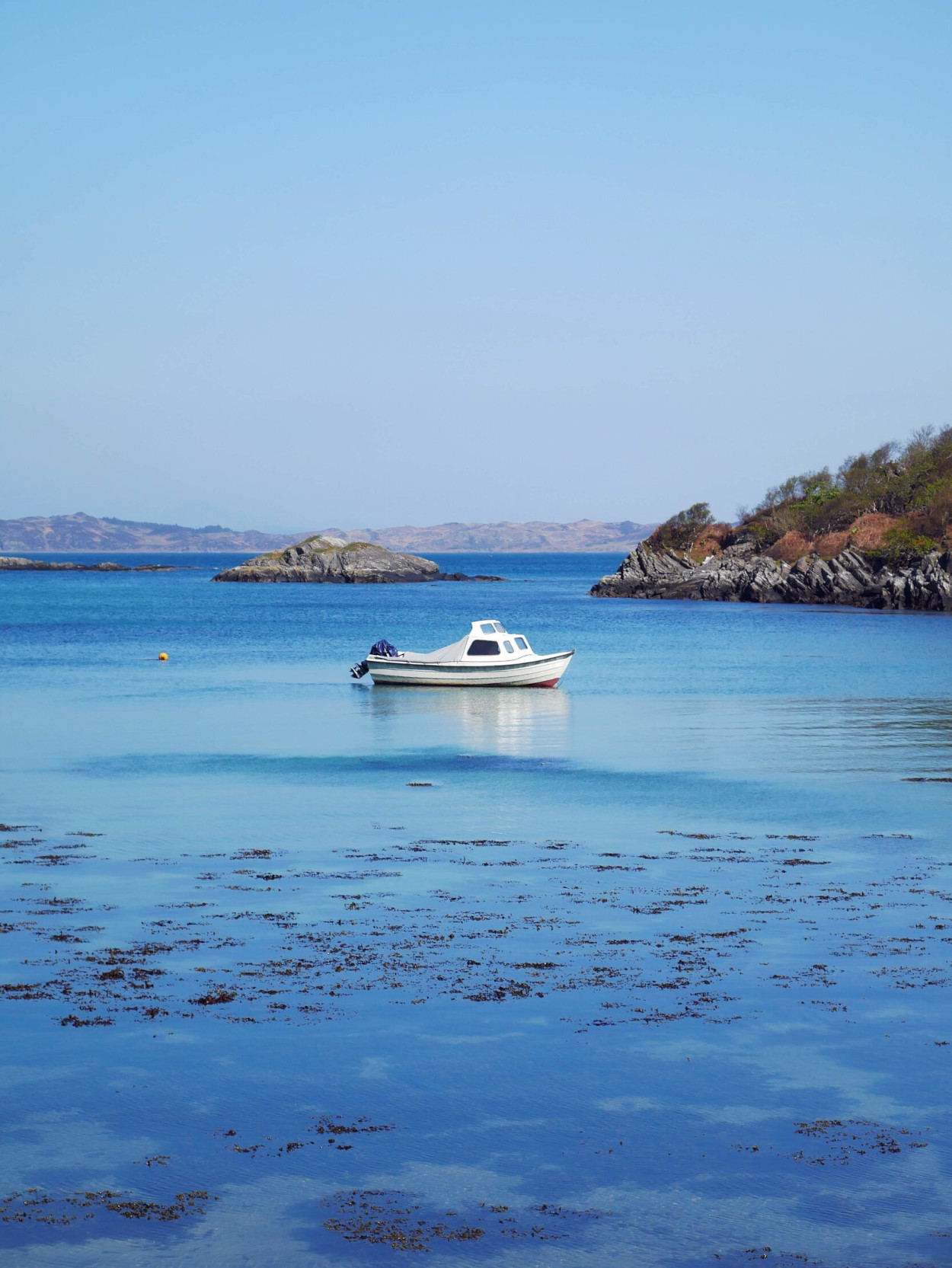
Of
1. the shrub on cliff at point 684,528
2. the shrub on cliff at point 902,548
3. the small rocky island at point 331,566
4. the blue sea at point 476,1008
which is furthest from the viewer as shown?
the small rocky island at point 331,566

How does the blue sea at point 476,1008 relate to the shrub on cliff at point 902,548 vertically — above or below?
below

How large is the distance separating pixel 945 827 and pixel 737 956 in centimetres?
809

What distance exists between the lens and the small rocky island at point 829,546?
94.6m

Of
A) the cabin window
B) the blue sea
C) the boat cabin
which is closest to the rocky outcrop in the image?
the boat cabin

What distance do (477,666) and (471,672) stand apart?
319 mm

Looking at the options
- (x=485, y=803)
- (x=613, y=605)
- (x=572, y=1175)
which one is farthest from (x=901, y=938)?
(x=613, y=605)

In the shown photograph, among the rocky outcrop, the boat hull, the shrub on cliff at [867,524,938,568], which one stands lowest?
the boat hull

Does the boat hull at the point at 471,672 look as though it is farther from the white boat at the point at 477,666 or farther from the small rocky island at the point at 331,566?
the small rocky island at the point at 331,566

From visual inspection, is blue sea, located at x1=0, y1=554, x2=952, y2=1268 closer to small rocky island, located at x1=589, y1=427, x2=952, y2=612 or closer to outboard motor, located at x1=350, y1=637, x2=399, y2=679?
outboard motor, located at x1=350, y1=637, x2=399, y2=679

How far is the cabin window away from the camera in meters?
42.3

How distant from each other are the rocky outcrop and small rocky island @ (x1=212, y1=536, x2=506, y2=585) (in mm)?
49398

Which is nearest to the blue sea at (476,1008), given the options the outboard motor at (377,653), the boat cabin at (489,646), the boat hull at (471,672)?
the boat hull at (471,672)

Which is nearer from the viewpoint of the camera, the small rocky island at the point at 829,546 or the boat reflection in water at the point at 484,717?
the boat reflection in water at the point at 484,717

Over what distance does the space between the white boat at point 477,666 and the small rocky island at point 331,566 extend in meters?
125
